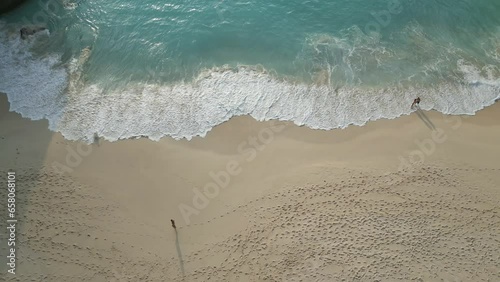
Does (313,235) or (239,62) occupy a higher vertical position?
(239,62)

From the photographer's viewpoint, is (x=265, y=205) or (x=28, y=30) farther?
(x=28, y=30)

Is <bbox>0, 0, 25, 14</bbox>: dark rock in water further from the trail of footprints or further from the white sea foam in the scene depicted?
the trail of footprints

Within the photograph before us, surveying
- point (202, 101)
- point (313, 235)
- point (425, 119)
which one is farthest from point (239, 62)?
point (313, 235)

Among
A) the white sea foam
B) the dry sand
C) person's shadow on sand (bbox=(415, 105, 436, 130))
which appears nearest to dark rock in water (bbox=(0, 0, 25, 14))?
the white sea foam

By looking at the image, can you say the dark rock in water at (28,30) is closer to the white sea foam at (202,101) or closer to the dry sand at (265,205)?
the white sea foam at (202,101)

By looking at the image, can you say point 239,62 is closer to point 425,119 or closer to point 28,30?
point 425,119

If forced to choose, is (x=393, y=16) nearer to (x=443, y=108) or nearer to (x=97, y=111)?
(x=443, y=108)

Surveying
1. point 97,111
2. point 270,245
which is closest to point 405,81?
point 270,245
